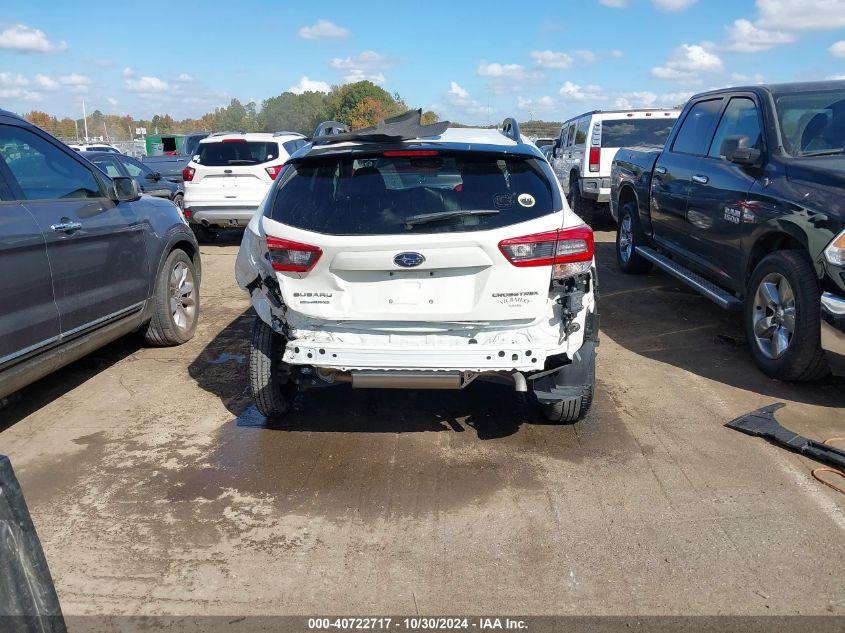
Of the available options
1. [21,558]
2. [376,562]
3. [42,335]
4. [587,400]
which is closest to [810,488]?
[587,400]

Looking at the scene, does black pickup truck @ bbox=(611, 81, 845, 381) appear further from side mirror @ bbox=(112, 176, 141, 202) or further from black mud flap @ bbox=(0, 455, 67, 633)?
side mirror @ bbox=(112, 176, 141, 202)

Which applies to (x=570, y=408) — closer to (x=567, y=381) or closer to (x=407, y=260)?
(x=567, y=381)

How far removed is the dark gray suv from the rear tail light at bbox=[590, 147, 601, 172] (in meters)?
7.85

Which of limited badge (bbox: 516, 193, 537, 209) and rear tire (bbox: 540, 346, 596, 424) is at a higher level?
limited badge (bbox: 516, 193, 537, 209)

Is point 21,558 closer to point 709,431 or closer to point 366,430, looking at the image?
point 366,430

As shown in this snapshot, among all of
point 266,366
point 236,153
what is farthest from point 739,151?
point 236,153

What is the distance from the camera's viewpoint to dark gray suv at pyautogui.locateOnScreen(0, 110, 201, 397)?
4129mm

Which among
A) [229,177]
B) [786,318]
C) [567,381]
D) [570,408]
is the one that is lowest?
[570,408]

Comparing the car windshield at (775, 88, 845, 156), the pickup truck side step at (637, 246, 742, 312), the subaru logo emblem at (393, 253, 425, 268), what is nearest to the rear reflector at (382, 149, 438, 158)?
the subaru logo emblem at (393, 253, 425, 268)

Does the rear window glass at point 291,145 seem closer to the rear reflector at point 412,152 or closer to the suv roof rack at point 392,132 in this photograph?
the suv roof rack at point 392,132

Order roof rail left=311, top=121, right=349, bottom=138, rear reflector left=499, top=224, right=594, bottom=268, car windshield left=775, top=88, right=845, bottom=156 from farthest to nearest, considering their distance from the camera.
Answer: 1. roof rail left=311, top=121, right=349, bottom=138
2. car windshield left=775, top=88, right=845, bottom=156
3. rear reflector left=499, top=224, right=594, bottom=268

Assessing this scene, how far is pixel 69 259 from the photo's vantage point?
461 cm

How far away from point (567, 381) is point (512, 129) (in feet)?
6.59

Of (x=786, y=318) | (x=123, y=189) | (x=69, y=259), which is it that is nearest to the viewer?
(x=69, y=259)
